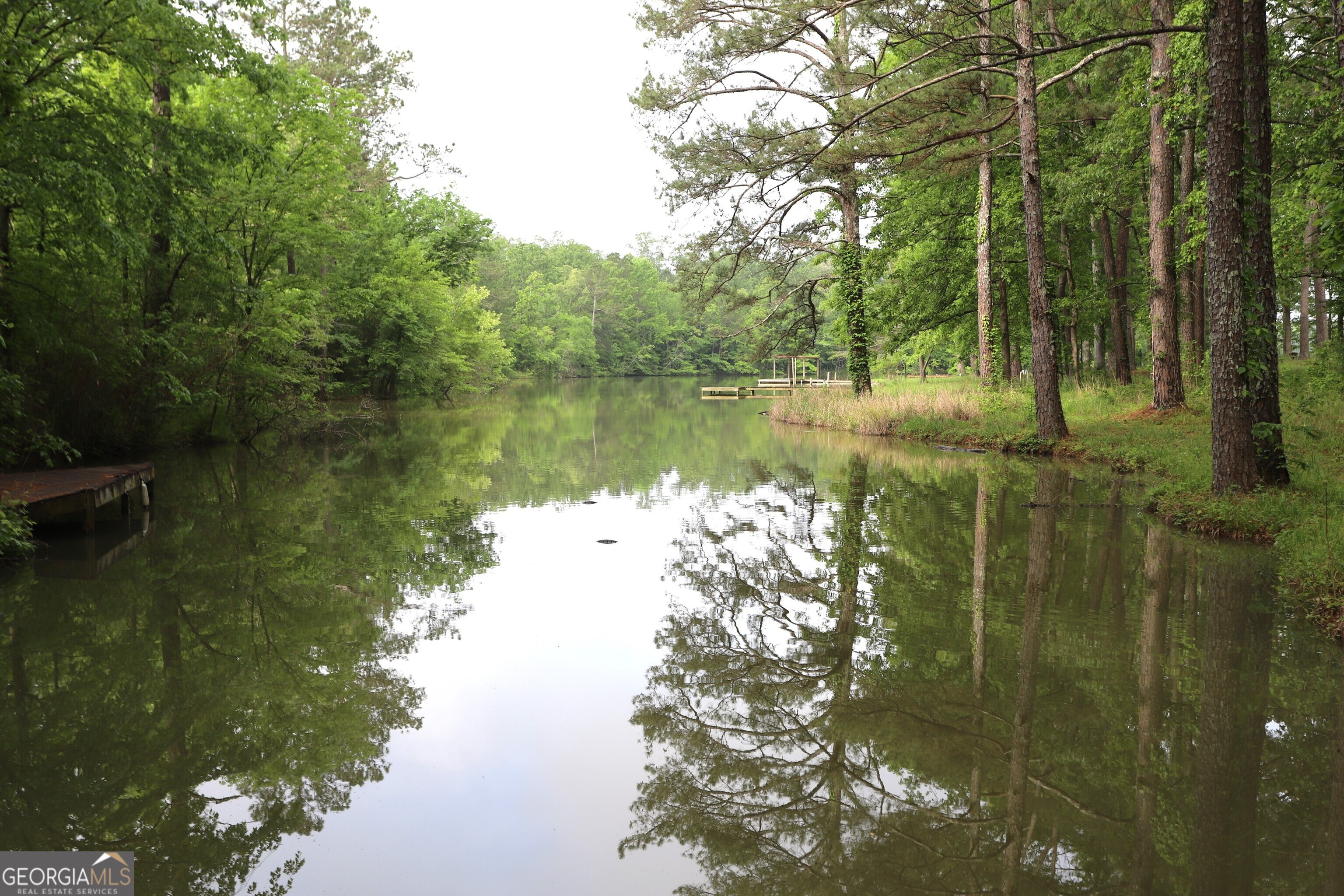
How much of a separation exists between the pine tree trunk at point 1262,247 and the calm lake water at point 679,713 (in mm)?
1080

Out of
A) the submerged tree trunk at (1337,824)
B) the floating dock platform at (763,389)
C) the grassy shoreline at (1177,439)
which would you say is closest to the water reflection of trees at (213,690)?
the submerged tree trunk at (1337,824)

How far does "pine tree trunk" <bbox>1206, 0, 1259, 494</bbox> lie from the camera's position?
24.7ft

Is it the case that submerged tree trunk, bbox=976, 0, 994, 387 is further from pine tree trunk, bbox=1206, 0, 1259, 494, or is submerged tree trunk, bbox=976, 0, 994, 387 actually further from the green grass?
the green grass

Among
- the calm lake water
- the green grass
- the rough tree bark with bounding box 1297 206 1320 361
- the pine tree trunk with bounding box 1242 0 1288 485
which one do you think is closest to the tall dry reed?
the rough tree bark with bounding box 1297 206 1320 361

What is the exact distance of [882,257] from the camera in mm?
20406

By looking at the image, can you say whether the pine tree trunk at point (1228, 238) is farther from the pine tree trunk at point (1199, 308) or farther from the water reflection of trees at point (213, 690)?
the pine tree trunk at point (1199, 308)

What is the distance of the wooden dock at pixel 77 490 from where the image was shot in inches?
314

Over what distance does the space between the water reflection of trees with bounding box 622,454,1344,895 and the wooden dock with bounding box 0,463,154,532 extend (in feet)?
20.7

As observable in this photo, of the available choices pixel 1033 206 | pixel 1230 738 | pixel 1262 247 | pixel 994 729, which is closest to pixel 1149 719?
pixel 1230 738

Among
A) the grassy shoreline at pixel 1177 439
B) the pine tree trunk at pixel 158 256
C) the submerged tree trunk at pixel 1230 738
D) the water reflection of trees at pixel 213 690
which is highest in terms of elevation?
the pine tree trunk at pixel 158 256

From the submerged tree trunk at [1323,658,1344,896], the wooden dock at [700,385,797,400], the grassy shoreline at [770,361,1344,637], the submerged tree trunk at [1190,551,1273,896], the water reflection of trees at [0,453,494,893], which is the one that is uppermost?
the wooden dock at [700,385,797,400]

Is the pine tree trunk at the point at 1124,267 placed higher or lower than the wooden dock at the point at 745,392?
higher

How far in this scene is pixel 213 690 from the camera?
4.79 m

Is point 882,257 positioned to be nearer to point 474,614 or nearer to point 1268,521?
point 1268,521
